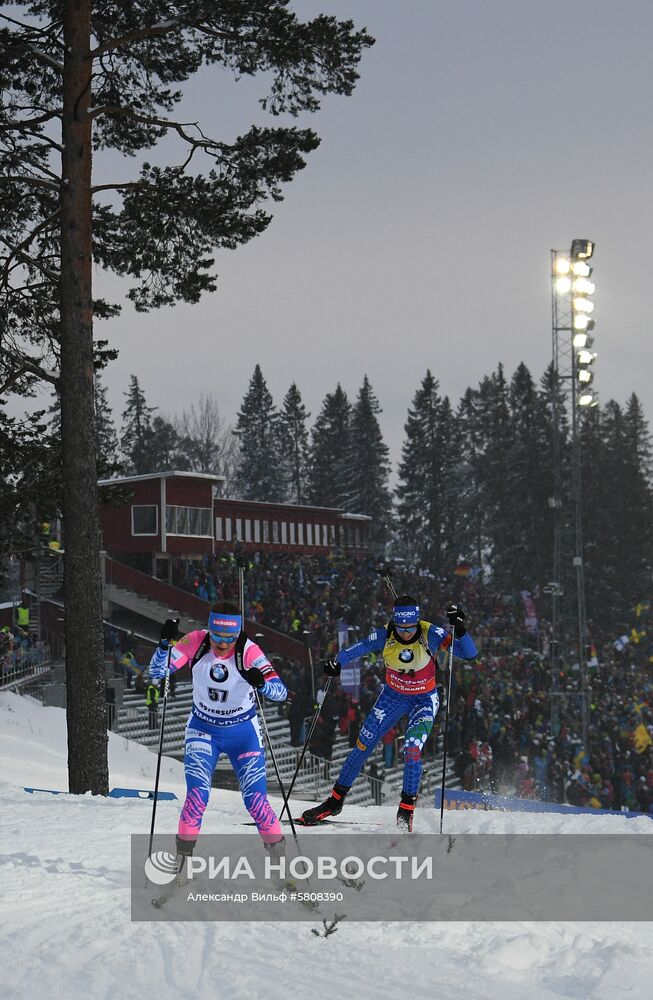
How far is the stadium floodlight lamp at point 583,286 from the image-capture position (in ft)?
83.9

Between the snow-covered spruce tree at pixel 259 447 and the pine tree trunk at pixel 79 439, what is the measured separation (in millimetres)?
61479

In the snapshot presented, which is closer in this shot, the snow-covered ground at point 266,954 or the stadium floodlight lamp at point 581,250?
the snow-covered ground at point 266,954

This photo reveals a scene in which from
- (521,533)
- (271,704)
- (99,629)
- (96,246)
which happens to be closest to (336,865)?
(99,629)

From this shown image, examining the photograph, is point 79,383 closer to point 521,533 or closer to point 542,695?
point 542,695

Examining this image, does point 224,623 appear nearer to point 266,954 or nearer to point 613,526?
point 266,954

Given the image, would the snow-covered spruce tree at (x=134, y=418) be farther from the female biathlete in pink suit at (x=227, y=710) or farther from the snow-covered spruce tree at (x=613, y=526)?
the female biathlete in pink suit at (x=227, y=710)

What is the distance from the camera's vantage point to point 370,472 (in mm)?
67250

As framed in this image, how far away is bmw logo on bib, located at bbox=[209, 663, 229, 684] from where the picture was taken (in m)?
6.74

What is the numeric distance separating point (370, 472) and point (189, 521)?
104ft

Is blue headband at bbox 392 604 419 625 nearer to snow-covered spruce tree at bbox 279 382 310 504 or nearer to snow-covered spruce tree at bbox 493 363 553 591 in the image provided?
snow-covered spruce tree at bbox 493 363 553 591

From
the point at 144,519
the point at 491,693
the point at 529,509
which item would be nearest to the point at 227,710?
the point at 491,693

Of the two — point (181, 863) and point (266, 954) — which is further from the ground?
point (181, 863)

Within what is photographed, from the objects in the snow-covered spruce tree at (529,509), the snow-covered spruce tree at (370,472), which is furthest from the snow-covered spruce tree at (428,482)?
the snow-covered spruce tree at (529,509)

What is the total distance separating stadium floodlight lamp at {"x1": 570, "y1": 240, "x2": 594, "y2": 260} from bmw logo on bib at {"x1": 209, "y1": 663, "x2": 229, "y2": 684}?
21362 mm
